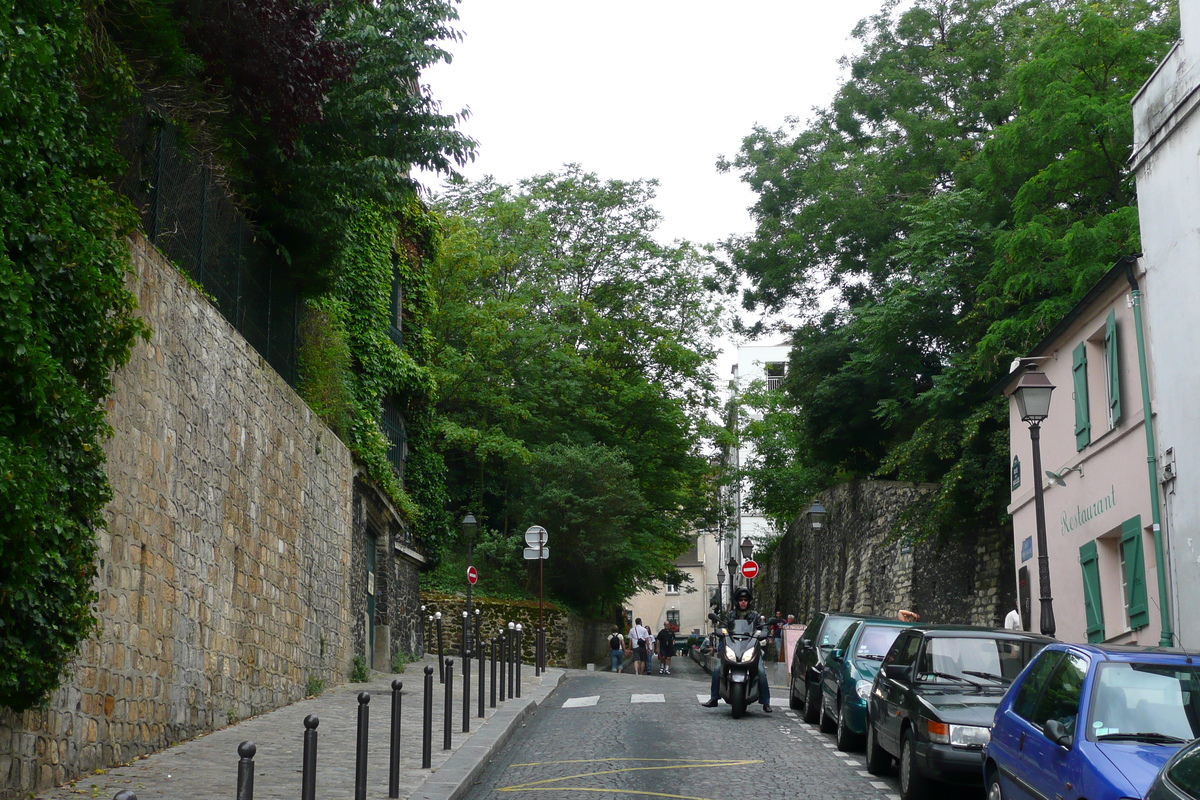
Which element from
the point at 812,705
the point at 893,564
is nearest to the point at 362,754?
the point at 812,705

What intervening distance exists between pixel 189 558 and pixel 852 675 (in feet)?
23.1

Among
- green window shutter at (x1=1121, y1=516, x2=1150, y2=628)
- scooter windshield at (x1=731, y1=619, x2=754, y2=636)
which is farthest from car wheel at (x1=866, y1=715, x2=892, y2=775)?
green window shutter at (x1=1121, y1=516, x2=1150, y2=628)

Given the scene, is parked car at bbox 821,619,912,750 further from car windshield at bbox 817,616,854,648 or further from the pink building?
the pink building

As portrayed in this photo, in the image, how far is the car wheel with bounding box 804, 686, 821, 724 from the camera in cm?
1515

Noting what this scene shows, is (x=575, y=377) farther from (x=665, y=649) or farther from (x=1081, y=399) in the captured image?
(x=1081, y=399)

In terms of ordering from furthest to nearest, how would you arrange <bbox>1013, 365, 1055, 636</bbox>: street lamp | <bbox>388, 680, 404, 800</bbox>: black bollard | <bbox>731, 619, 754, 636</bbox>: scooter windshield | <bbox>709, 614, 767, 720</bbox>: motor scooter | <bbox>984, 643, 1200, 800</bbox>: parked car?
<bbox>731, 619, 754, 636</bbox>: scooter windshield, <bbox>709, 614, 767, 720</bbox>: motor scooter, <bbox>1013, 365, 1055, 636</bbox>: street lamp, <bbox>388, 680, 404, 800</bbox>: black bollard, <bbox>984, 643, 1200, 800</bbox>: parked car

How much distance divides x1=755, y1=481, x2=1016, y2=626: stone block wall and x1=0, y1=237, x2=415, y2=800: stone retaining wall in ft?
43.0

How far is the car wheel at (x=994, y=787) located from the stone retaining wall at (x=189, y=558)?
20.8 ft

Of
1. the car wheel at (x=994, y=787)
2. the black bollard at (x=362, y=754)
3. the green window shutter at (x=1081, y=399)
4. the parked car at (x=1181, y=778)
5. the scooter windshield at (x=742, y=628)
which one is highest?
the green window shutter at (x=1081, y=399)

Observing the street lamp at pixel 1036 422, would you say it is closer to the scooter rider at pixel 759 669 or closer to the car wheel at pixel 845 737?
the car wheel at pixel 845 737

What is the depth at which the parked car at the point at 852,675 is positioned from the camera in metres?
12.4

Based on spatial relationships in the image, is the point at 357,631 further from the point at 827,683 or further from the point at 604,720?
the point at 827,683

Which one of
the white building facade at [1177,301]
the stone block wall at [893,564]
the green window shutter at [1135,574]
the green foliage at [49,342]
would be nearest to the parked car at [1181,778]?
the green foliage at [49,342]

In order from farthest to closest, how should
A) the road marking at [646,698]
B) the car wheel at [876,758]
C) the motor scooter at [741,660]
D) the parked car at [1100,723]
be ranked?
the road marking at [646,698]
the motor scooter at [741,660]
the car wheel at [876,758]
the parked car at [1100,723]
